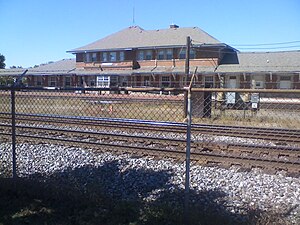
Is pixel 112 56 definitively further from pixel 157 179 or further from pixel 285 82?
pixel 157 179

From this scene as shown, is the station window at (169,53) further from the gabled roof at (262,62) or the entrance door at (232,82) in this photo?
the entrance door at (232,82)

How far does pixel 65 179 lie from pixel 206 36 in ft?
124

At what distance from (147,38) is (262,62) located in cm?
1656

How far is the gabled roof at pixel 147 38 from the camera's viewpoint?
4234cm

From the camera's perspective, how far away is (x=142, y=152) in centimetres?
853

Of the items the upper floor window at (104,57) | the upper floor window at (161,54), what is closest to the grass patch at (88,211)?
the upper floor window at (161,54)

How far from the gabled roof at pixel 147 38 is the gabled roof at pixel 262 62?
343cm

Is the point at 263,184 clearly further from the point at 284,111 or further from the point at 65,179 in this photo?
the point at 284,111

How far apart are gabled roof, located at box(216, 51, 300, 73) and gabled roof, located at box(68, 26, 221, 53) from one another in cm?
343

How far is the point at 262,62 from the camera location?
124 feet

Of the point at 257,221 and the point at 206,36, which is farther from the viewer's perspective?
the point at 206,36

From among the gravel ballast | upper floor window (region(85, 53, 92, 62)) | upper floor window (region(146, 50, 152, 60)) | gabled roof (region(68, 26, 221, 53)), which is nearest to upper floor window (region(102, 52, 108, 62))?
gabled roof (region(68, 26, 221, 53))

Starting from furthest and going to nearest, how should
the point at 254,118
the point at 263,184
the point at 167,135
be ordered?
the point at 254,118, the point at 167,135, the point at 263,184

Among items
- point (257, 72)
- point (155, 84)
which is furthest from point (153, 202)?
point (155, 84)
